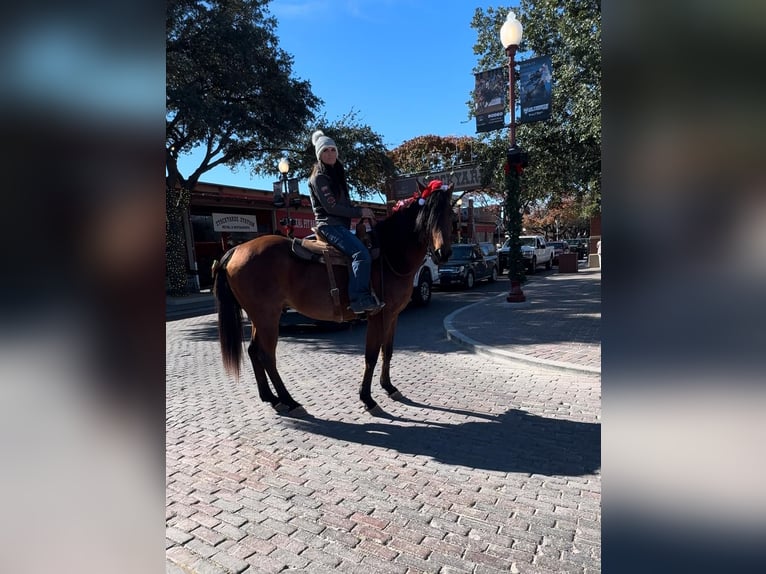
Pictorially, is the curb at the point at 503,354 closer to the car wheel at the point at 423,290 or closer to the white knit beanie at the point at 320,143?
the car wheel at the point at 423,290

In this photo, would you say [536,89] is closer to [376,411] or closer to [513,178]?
[513,178]

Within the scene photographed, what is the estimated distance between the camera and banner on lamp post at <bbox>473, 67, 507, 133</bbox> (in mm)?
11891

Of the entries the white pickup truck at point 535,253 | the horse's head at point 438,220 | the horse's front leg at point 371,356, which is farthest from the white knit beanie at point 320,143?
the white pickup truck at point 535,253

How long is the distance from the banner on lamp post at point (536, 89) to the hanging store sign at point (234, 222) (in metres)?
16.9

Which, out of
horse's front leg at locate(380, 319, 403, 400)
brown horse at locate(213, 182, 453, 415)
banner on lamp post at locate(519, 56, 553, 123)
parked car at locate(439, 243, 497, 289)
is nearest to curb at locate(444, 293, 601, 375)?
horse's front leg at locate(380, 319, 403, 400)

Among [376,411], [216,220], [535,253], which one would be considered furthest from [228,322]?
[535,253]

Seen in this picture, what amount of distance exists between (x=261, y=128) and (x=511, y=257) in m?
10.9

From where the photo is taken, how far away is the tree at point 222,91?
14953 millimetres

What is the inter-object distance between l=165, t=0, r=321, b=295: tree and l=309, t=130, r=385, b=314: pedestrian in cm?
1180

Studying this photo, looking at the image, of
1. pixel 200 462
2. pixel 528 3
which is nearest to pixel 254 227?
pixel 528 3

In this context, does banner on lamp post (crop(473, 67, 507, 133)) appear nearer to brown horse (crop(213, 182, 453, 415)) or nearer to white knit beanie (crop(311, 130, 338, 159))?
brown horse (crop(213, 182, 453, 415))
